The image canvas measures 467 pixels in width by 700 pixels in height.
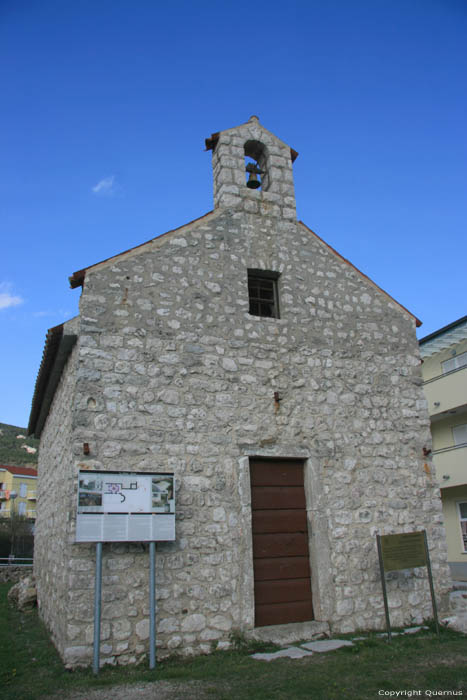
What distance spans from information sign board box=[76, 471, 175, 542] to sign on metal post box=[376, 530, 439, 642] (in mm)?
3161

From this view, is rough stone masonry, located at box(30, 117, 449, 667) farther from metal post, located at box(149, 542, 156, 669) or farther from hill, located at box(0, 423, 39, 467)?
hill, located at box(0, 423, 39, 467)

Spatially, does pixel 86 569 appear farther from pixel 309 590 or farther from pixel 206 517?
pixel 309 590

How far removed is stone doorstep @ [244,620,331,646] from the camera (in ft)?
22.2

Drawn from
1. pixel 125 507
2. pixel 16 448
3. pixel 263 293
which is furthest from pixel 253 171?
pixel 16 448

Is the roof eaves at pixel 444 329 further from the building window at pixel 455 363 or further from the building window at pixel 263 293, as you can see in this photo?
the building window at pixel 263 293

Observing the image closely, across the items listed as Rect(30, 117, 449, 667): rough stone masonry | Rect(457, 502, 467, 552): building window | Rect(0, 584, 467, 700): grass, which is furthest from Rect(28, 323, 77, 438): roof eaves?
Rect(457, 502, 467, 552): building window

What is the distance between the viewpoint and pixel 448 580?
8.23m

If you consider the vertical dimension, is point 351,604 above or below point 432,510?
below

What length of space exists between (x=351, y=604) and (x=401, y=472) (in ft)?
7.35

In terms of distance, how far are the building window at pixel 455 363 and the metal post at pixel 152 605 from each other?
16.2 meters

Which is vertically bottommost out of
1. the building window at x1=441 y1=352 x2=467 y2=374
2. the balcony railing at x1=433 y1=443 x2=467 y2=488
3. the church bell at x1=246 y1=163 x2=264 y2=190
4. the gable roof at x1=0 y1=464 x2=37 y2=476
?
the balcony railing at x1=433 y1=443 x2=467 y2=488

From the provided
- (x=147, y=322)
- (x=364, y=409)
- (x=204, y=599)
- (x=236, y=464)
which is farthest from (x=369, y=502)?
(x=147, y=322)

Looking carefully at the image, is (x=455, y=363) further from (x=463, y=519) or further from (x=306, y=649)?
(x=306, y=649)

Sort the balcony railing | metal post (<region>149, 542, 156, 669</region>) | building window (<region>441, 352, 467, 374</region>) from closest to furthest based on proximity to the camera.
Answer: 1. metal post (<region>149, 542, 156, 669</region>)
2. the balcony railing
3. building window (<region>441, 352, 467, 374</region>)
